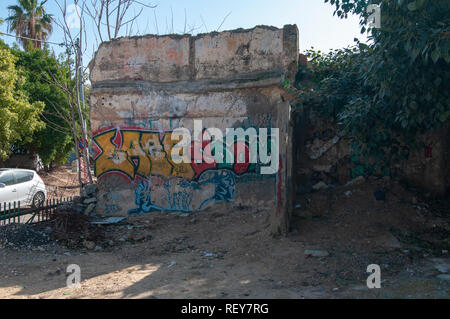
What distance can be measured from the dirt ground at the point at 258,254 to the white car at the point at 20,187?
3945mm

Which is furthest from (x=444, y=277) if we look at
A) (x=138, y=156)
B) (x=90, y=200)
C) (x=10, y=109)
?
(x=10, y=109)

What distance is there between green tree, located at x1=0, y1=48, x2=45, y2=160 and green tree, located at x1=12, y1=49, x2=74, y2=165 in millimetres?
2394

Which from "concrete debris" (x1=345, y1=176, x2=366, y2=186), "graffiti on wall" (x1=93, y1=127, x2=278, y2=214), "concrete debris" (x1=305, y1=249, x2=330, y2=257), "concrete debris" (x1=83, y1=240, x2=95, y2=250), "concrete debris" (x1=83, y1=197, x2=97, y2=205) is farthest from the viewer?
"concrete debris" (x1=83, y1=197, x2=97, y2=205)

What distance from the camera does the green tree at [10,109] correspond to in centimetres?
1350

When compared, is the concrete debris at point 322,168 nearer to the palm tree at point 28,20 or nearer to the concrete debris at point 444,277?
the concrete debris at point 444,277

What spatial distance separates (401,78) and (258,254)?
3238 mm

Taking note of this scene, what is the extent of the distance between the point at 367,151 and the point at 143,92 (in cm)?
476

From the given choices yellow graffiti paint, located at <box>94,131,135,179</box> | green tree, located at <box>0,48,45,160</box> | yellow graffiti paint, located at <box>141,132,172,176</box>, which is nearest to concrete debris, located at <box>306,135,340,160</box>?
yellow graffiti paint, located at <box>141,132,172,176</box>

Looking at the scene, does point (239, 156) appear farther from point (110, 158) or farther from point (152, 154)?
point (110, 158)

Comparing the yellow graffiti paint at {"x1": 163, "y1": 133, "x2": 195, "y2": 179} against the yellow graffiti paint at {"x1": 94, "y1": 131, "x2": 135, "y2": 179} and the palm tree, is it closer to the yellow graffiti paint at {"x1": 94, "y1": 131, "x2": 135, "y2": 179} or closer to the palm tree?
the yellow graffiti paint at {"x1": 94, "y1": 131, "x2": 135, "y2": 179}

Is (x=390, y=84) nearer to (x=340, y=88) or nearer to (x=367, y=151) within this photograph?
(x=367, y=151)

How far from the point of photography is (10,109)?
1414 centimetres

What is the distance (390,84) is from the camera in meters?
5.35

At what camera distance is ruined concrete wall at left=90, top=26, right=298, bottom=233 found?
24.8 ft
